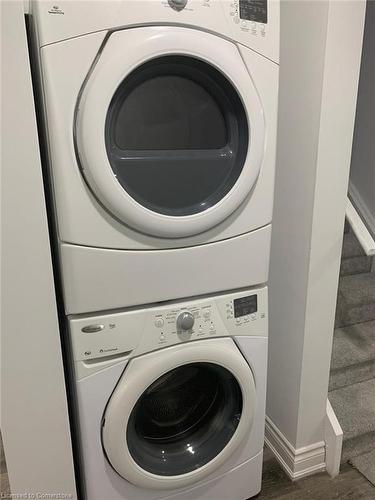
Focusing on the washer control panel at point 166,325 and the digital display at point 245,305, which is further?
the digital display at point 245,305

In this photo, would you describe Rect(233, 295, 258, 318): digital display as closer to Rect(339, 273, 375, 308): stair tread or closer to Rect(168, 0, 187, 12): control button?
Rect(168, 0, 187, 12): control button

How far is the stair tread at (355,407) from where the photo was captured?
5.61 ft

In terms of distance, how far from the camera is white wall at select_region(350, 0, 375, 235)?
2.43m

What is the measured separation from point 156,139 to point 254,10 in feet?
1.40

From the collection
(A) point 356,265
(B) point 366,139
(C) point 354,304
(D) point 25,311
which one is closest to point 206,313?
(D) point 25,311

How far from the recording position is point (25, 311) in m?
1.05

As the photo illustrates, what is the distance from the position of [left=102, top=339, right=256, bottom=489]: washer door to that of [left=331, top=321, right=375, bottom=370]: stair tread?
76 centimetres

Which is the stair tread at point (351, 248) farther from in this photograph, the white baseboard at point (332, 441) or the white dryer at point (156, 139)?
the white dryer at point (156, 139)

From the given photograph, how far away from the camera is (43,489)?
1.19 m

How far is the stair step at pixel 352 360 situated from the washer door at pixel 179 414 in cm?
72

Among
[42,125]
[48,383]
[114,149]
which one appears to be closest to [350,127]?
[114,149]

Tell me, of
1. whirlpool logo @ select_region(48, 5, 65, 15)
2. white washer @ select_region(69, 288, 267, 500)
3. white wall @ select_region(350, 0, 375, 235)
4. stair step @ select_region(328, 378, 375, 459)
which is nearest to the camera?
whirlpool logo @ select_region(48, 5, 65, 15)

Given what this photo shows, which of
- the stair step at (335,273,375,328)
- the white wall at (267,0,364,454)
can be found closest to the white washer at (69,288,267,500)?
the white wall at (267,0,364,454)

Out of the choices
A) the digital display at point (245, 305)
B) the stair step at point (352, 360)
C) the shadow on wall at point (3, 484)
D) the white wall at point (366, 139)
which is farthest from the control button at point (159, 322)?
the white wall at point (366, 139)
